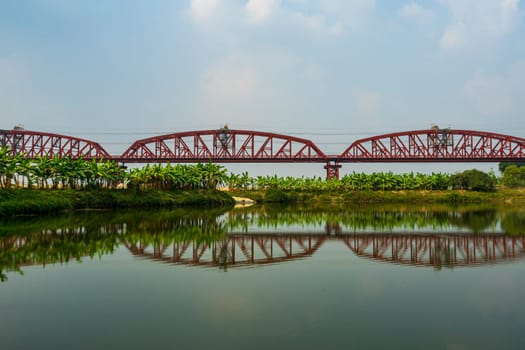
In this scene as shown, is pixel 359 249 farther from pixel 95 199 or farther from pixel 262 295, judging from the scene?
pixel 95 199

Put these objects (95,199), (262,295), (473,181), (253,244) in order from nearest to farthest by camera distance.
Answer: (262,295), (253,244), (95,199), (473,181)

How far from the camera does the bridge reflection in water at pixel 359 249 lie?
664 inches

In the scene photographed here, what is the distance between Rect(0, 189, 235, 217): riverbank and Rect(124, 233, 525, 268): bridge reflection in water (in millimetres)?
26834

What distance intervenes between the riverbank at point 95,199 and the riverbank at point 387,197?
12157mm

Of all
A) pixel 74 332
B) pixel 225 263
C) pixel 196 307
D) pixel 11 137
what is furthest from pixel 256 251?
pixel 11 137

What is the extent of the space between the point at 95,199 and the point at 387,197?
51.7 m

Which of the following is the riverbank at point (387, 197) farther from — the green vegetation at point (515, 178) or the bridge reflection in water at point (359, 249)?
the bridge reflection in water at point (359, 249)

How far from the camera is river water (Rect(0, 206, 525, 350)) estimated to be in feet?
27.5

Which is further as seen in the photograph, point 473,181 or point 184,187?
point 473,181

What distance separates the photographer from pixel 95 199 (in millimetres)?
54469

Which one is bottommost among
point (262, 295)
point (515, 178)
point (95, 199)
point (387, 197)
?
point (387, 197)

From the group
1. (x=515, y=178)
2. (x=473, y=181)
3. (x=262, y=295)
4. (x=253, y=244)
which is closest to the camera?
(x=262, y=295)

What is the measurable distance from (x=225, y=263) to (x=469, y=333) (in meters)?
9.64

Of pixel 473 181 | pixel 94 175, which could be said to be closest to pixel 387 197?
pixel 473 181
